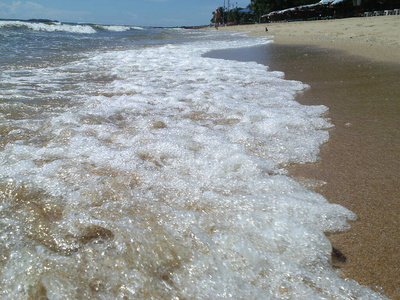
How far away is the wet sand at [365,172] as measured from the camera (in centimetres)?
110

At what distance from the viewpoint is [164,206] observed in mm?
1419

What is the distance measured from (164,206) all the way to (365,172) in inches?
52.6

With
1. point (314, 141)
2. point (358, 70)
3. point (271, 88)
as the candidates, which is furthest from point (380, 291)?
point (358, 70)

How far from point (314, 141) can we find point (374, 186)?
678 millimetres

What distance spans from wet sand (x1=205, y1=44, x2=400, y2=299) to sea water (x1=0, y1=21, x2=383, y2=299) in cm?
9

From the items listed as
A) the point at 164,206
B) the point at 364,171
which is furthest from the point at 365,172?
the point at 164,206

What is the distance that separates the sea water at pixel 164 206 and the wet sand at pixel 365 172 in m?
0.09

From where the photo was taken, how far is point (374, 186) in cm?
157

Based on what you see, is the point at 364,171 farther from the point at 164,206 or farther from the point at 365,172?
the point at 164,206

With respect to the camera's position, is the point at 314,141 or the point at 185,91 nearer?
the point at 314,141

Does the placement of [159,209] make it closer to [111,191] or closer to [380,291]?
[111,191]

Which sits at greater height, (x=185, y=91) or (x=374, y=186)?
(x=185, y=91)

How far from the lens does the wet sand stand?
1.10 m

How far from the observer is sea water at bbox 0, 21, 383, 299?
39.8 inches
